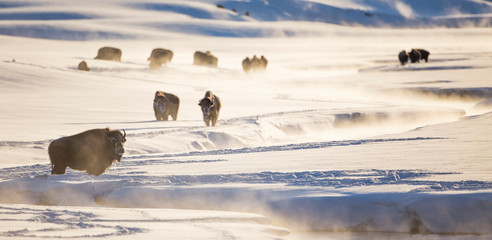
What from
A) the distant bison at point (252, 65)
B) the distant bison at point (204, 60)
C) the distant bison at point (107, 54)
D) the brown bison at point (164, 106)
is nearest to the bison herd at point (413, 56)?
the distant bison at point (252, 65)

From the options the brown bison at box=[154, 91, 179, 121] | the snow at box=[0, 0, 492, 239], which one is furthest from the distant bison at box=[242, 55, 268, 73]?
the brown bison at box=[154, 91, 179, 121]

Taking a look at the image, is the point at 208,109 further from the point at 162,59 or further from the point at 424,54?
the point at 424,54

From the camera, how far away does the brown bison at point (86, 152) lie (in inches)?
411

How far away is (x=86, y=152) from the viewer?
1045cm

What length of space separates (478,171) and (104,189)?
16.8ft

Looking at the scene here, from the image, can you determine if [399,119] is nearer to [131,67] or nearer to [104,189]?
[104,189]

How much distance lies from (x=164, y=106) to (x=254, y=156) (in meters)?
6.15

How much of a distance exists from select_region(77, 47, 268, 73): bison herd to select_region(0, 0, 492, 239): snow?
743 mm

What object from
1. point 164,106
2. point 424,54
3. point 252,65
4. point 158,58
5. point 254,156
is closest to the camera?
point 254,156

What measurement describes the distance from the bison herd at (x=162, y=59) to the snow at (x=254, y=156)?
743 millimetres

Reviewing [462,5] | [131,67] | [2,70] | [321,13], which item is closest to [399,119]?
[2,70]

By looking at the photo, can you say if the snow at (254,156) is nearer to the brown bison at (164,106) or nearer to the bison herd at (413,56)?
the brown bison at (164,106)

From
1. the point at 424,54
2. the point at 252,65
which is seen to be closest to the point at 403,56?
the point at 424,54

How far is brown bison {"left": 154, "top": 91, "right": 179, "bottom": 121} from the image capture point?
1812 cm
